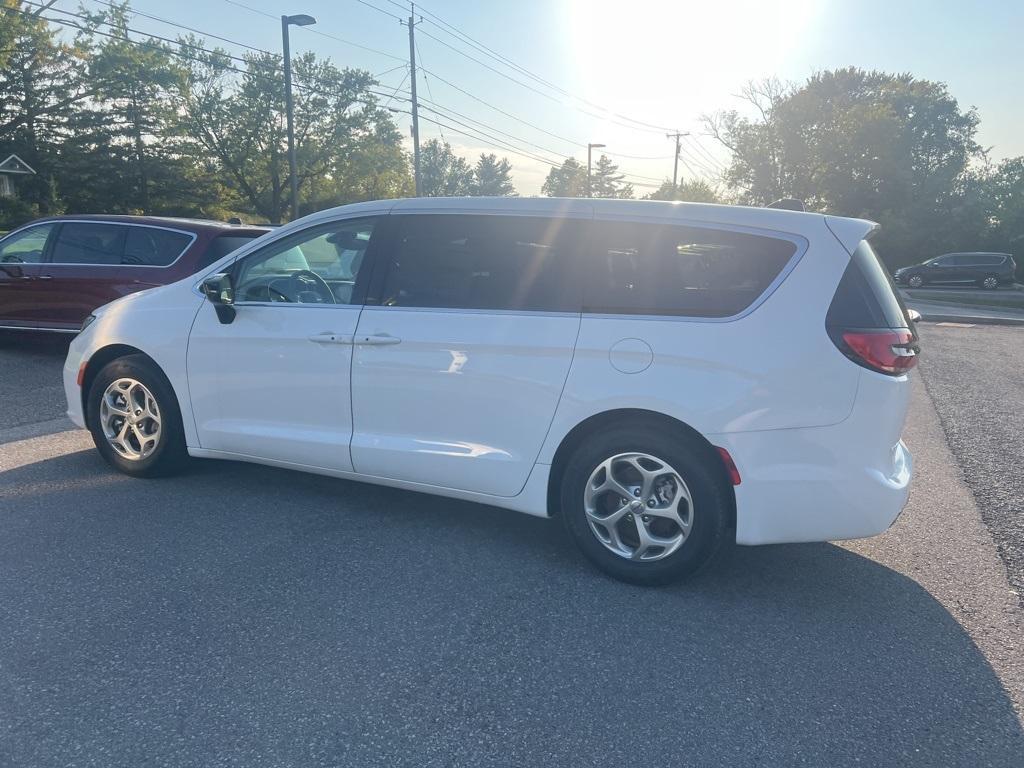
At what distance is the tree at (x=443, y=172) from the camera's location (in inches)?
4043

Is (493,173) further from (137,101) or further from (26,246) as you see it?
(26,246)

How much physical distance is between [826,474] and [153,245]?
7.45 meters

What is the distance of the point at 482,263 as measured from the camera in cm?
406

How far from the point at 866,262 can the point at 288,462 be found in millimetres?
3178

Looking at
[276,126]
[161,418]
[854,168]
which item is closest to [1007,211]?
[854,168]

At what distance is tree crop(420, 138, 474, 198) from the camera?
337ft

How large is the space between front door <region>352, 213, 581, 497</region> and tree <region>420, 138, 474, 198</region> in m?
95.1

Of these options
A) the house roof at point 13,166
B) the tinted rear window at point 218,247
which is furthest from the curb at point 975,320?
the house roof at point 13,166

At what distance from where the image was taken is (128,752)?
242 centimetres

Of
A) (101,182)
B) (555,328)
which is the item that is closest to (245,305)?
(555,328)

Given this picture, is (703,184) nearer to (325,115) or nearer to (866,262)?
(325,115)

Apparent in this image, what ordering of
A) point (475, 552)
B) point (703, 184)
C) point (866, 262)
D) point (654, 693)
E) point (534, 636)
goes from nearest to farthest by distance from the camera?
1. point (654, 693)
2. point (534, 636)
3. point (866, 262)
4. point (475, 552)
5. point (703, 184)

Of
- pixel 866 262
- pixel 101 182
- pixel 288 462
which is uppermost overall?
pixel 101 182

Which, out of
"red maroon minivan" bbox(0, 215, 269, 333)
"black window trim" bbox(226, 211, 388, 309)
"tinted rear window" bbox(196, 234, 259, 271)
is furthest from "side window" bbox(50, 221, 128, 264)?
"black window trim" bbox(226, 211, 388, 309)
